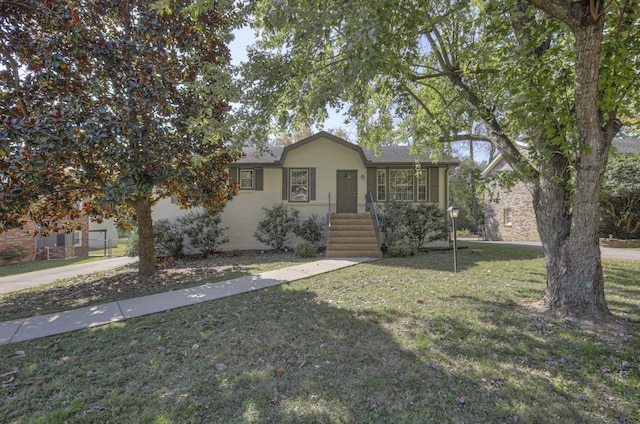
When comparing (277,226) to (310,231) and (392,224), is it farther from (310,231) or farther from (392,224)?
(392,224)

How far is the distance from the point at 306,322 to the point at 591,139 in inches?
176

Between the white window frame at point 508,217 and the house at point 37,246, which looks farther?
the white window frame at point 508,217

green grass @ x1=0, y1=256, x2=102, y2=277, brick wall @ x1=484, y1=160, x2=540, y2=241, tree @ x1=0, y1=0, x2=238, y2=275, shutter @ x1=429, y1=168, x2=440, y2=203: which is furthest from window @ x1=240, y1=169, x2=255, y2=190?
brick wall @ x1=484, y1=160, x2=540, y2=241

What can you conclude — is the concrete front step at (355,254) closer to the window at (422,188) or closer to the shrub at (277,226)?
the shrub at (277,226)

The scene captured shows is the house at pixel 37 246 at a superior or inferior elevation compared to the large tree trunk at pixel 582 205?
inferior

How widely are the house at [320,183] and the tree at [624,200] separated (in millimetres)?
7763

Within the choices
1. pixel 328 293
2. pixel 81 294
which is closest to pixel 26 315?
pixel 81 294

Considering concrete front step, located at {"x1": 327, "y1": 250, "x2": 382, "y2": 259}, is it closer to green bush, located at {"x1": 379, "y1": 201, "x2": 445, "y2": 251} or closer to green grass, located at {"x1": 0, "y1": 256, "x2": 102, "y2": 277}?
green bush, located at {"x1": 379, "y1": 201, "x2": 445, "y2": 251}

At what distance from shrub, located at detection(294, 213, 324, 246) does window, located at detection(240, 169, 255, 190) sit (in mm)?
3004

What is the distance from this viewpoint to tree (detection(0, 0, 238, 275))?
15.3 feet

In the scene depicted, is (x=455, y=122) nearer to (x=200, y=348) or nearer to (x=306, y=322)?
(x=306, y=322)

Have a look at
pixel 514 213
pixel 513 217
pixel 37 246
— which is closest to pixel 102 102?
pixel 37 246

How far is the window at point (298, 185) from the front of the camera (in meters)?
12.8

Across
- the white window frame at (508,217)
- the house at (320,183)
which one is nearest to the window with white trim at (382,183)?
the house at (320,183)
